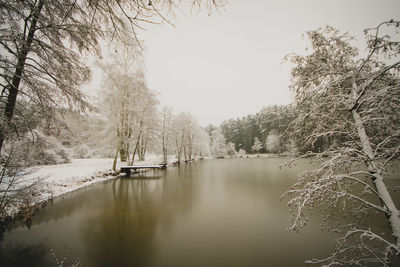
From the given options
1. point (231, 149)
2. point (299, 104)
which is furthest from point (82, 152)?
point (231, 149)

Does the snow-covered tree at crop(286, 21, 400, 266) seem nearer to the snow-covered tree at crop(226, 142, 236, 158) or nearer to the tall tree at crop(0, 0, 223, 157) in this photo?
the tall tree at crop(0, 0, 223, 157)

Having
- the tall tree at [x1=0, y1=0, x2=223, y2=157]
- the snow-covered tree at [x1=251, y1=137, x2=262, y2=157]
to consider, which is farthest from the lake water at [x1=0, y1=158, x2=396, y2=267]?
the snow-covered tree at [x1=251, y1=137, x2=262, y2=157]

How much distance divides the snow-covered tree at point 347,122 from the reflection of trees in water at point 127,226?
3950 millimetres

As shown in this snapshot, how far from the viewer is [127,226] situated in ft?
16.3

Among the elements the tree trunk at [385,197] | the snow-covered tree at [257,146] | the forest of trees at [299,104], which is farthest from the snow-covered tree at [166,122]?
the snow-covered tree at [257,146]

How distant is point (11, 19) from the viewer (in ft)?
8.63

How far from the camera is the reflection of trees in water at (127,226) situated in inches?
140

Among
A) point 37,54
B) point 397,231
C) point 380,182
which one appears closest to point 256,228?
point 397,231

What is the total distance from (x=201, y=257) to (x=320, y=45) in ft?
19.2

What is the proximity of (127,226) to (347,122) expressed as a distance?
6.87m

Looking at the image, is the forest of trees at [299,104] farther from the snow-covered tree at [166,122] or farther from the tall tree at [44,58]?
the snow-covered tree at [166,122]

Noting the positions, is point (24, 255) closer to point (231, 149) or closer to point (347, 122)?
point (347, 122)

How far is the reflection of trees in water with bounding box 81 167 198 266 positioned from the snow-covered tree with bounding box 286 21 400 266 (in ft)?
13.0

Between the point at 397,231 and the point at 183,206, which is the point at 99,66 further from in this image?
the point at 397,231
